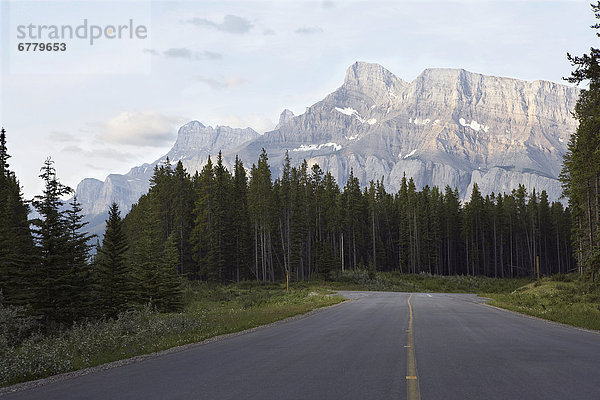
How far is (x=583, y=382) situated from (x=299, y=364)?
5.33 m

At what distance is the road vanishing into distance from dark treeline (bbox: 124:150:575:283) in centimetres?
2348

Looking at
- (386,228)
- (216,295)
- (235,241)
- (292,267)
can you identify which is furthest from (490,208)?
(216,295)

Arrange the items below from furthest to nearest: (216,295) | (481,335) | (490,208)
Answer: (490,208)
(216,295)
(481,335)

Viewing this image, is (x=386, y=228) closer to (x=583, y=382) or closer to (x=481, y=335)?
(x=481, y=335)

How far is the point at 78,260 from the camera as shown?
2753cm

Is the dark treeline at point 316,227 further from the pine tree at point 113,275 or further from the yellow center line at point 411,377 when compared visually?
the yellow center line at point 411,377

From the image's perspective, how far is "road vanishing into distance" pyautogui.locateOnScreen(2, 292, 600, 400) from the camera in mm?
7531

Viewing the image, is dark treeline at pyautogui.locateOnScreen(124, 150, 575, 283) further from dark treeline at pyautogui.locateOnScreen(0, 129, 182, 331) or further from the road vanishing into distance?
the road vanishing into distance

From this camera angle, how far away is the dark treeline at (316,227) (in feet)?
218

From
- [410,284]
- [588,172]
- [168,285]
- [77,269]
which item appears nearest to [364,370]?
[77,269]

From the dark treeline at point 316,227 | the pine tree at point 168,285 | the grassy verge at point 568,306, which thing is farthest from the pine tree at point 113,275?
the grassy verge at point 568,306

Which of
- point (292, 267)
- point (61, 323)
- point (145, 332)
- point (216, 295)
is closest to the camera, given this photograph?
point (145, 332)

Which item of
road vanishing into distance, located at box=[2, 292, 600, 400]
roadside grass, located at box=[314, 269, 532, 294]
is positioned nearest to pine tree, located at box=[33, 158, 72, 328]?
road vanishing into distance, located at box=[2, 292, 600, 400]

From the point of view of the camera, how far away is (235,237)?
232 feet
